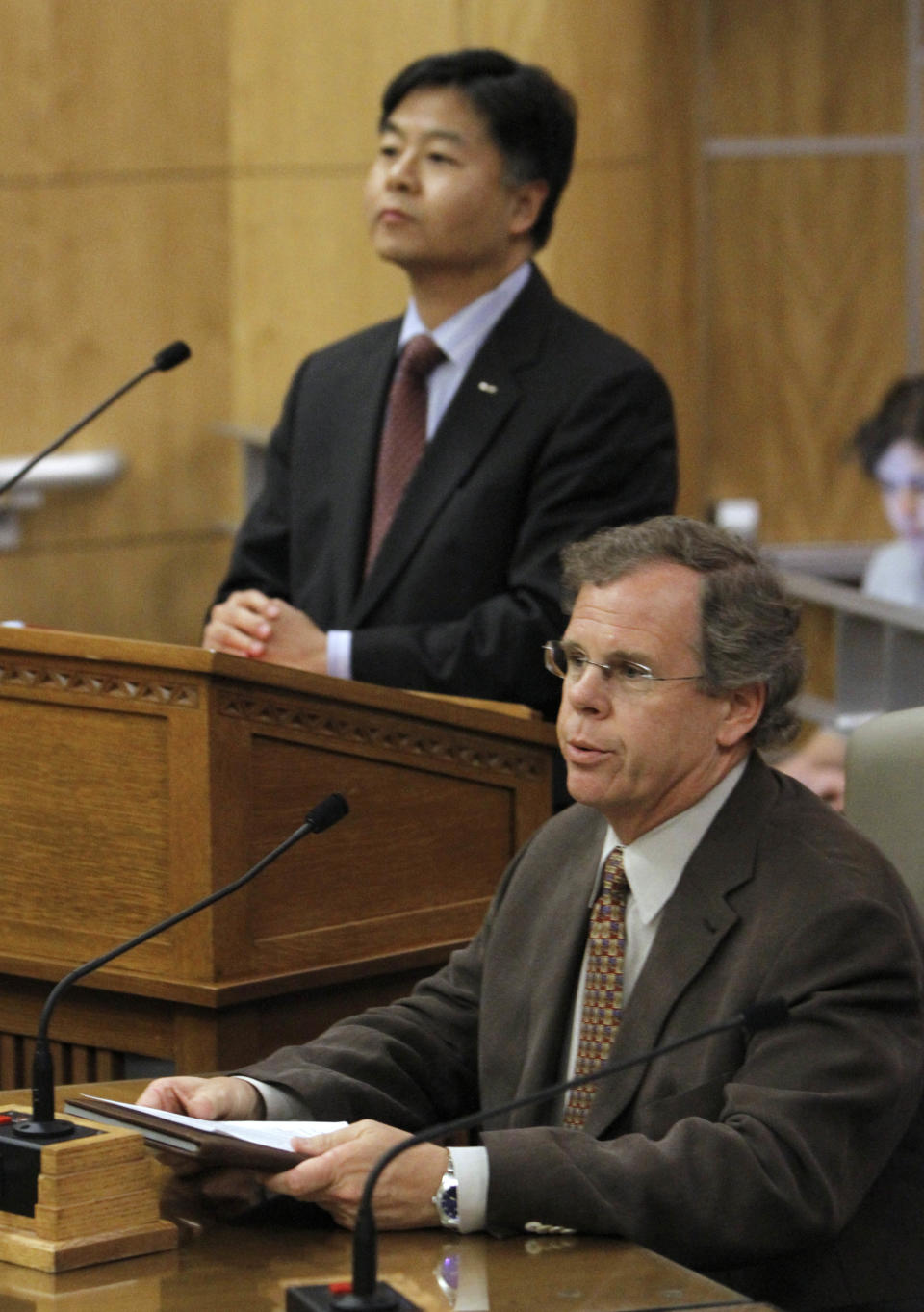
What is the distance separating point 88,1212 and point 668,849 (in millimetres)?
691

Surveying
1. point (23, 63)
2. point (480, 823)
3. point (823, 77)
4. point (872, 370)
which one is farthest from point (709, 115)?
point (480, 823)

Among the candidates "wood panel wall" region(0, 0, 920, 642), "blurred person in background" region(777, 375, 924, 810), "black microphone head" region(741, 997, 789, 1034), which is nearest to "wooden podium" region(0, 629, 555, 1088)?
"black microphone head" region(741, 997, 789, 1034)

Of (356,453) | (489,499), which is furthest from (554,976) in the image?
(356,453)

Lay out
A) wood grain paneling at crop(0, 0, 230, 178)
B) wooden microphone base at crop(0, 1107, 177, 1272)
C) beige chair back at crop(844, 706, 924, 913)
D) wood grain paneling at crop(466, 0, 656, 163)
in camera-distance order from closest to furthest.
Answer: wooden microphone base at crop(0, 1107, 177, 1272), beige chair back at crop(844, 706, 924, 913), wood grain paneling at crop(466, 0, 656, 163), wood grain paneling at crop(0, 0, 230, 178)

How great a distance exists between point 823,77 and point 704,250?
578mm

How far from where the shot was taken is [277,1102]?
2.17 metres

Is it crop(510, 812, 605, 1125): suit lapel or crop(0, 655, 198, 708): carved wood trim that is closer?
crop(510, 812, 605, 1125): suit lapel

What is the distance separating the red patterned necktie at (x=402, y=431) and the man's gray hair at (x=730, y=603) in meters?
1.18

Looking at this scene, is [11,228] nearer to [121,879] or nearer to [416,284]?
[416,284]

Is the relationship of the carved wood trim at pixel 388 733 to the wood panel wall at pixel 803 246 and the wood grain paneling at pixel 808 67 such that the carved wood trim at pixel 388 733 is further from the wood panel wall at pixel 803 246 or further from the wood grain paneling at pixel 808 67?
the wood grain paneling at pixel 808 67

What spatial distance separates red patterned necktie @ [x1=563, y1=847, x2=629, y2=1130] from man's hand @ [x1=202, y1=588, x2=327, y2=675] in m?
0.99

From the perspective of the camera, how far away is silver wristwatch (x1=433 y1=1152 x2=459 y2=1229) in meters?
1.90

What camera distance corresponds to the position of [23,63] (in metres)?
6.14

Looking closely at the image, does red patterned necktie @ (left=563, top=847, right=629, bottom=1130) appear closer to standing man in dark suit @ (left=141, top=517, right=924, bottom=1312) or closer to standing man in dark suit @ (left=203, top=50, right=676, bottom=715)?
standing man in dark suit @ (left=141, top=517, right=924, bottom=1312)
